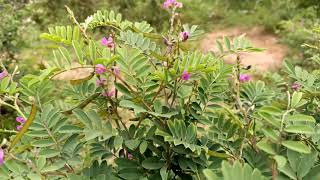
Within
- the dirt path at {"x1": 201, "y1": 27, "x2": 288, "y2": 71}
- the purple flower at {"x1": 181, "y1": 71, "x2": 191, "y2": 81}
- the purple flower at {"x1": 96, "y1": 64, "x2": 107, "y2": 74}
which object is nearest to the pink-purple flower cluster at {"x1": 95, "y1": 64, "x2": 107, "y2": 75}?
the purple flower at {"x1": 96, "y1": 64, "x2": 107, "y2": 74}

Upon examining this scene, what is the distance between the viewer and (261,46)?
6273 mm

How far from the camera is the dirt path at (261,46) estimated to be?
5.68m

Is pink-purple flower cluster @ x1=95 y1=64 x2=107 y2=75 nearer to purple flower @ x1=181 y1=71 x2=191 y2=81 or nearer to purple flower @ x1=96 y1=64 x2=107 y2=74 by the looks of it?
purple flower @ x1=96 y1=64 x2=107 y2=74

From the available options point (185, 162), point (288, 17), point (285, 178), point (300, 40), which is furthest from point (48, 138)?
point (288, 17)

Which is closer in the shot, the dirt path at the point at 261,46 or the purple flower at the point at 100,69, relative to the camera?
the purple flower at the point at 100,69

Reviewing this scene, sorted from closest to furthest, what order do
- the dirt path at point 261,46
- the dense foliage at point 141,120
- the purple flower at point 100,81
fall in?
1. the dense foliage at point 141,120
2. the purple flower at point 100,81
3. the dirt path at point 261,46

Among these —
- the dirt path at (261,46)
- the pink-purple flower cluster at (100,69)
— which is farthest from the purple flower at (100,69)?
the dirt path at (261,46)

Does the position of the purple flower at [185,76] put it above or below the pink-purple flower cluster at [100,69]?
below

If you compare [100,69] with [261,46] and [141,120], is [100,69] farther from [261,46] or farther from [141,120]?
[261,46]

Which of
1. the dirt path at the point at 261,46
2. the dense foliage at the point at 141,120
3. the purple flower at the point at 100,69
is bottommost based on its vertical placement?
the dirt path at the point at 261,46

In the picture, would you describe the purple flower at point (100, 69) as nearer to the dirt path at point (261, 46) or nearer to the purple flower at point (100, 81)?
the purple flower at point (100, 81)

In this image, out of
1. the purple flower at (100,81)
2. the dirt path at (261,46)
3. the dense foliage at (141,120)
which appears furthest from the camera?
the dirt path at (261,46)

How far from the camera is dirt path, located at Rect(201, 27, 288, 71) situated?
18.7 ft

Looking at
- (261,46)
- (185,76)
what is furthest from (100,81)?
(261,46)
